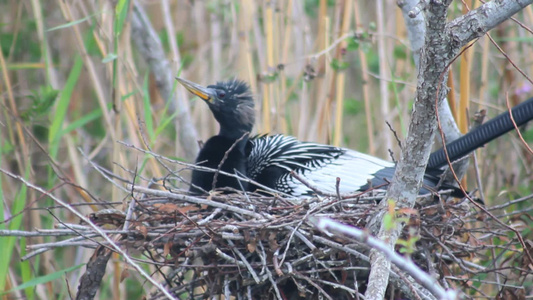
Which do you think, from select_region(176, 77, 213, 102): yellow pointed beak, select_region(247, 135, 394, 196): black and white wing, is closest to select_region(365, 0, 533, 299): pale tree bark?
select_region(247, 135, 394, 196): black and white wing

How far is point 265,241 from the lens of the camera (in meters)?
2.40

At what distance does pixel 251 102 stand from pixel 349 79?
97.0 inches

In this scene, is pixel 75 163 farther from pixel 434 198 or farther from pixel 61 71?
pixel 434 198

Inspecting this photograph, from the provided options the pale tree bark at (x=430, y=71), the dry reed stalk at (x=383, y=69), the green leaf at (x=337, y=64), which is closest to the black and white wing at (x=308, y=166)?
the green leaf at (x=337, y=64)

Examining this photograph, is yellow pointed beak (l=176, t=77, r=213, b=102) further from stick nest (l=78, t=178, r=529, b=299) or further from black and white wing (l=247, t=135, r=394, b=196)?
stick nest (l=78, t=178, r=529, b=299)

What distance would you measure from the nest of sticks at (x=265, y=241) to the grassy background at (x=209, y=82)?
303 mm

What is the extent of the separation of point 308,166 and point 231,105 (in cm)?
54

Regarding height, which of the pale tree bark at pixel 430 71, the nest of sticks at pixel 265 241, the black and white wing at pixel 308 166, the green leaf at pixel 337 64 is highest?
the green leaf at pixel 337 64

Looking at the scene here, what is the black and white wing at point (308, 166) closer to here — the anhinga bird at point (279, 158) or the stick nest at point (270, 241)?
the anhinga bird at point (279, 158)

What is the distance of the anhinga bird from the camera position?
2830 millimetres

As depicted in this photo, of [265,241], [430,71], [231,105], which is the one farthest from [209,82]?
[430,71]

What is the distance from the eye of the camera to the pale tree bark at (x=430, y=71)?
1568 mm

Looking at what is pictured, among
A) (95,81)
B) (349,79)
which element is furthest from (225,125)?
(349,79)

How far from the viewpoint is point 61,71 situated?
4.89 m
